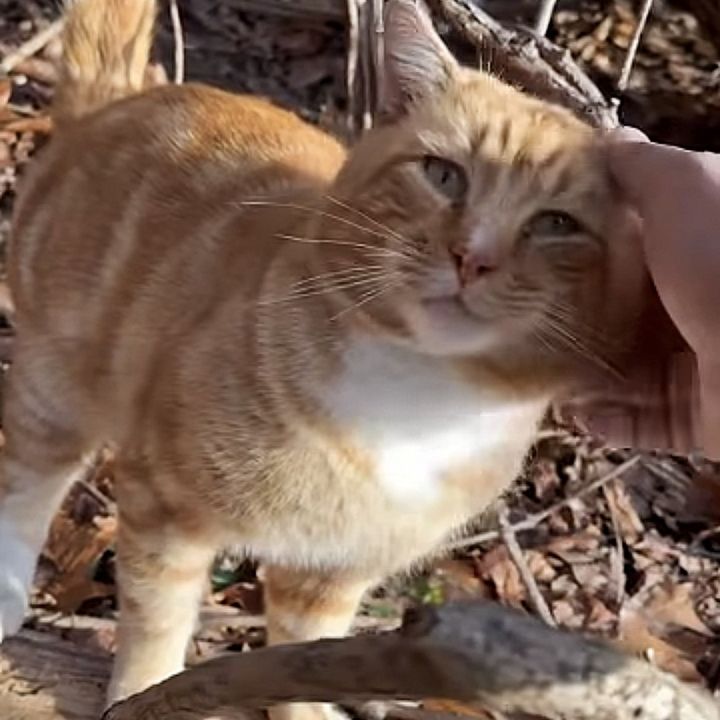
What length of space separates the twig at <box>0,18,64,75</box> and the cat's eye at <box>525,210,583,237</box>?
5.03 feet

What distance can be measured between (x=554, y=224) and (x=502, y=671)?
623mm

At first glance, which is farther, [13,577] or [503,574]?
[503,574]

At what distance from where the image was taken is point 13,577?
2053 mm

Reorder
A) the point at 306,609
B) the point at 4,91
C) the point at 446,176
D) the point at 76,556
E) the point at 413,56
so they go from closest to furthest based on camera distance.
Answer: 1. the point at 446,176
2. the point at 413,56
3. the point at 306,609
4. the point at 76,556
5. the point at 4,91

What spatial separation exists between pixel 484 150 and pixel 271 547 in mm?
493

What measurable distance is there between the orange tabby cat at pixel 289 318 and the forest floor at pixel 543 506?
0.23 m

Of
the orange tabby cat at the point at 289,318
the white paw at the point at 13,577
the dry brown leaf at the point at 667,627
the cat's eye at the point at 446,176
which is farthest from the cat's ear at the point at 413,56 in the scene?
the dry brown leaf at the point at 667,627

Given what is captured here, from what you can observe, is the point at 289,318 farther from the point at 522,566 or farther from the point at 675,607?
the point at 675,607

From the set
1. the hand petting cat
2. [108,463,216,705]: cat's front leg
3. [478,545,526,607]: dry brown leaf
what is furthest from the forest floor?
the hand petting cat

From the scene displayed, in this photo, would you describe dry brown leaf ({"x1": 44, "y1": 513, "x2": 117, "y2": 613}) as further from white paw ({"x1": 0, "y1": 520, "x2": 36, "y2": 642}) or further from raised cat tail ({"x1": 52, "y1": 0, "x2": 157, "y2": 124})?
raised cat tail ({"x1": 52, "y1": 0, "x2": 157, "y2": 124})

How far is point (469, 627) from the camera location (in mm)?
912

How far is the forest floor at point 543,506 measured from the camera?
7.27ft

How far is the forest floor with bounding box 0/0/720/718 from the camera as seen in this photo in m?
2.21

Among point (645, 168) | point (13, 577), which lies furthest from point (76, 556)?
point (645, 168)
